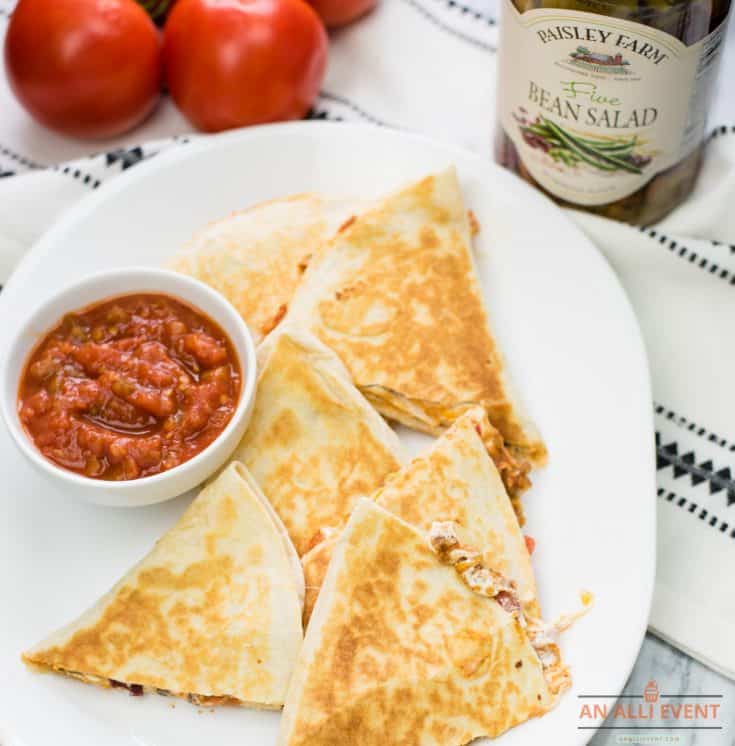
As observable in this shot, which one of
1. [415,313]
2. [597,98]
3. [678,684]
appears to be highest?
[597,98]

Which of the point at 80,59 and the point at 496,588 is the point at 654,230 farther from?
the point at 80,59

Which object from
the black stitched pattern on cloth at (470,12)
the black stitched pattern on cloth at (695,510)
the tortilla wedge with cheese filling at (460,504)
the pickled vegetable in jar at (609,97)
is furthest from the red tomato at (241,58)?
the black stitched pattern on cloth at (695,510)

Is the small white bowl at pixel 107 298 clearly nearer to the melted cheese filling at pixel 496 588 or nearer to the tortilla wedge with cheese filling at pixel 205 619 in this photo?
the tortilla wedge with cheese filling at pixel 205 619

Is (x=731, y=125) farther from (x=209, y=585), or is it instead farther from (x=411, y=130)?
(x=209, y=585)

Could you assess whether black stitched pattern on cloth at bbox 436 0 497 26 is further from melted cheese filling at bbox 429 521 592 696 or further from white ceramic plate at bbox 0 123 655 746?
melted cheese filling at bbox 429 521 592 696

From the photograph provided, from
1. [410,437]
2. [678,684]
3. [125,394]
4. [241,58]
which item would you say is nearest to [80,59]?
[241,58]

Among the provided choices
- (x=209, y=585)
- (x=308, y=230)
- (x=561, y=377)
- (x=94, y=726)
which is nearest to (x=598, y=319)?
(x=561, y=377)
